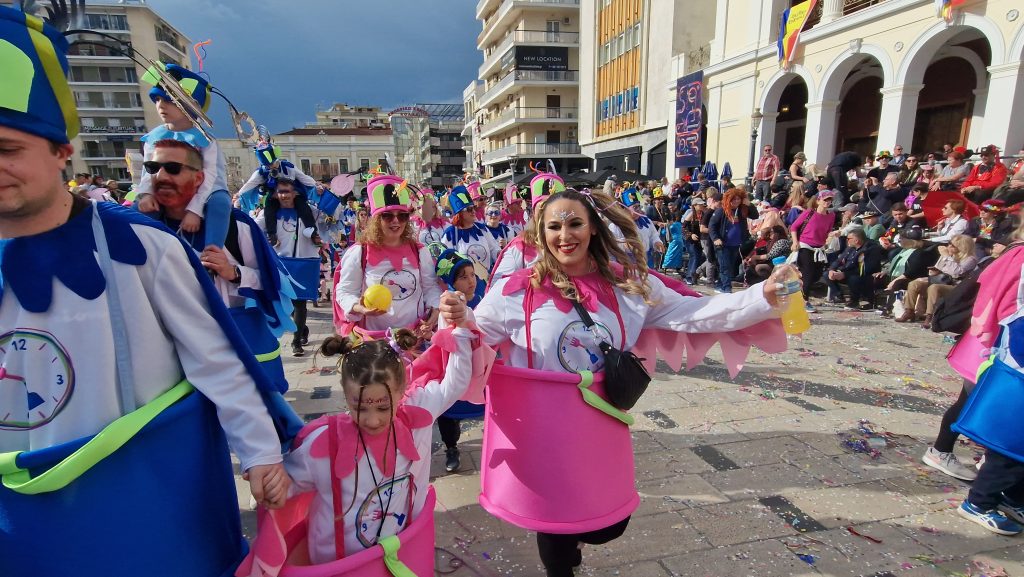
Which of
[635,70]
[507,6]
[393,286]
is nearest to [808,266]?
[393,286]

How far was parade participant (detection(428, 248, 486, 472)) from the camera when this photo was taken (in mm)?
3273

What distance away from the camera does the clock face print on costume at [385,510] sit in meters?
1.85

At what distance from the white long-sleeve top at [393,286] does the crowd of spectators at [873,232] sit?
17.3 ft

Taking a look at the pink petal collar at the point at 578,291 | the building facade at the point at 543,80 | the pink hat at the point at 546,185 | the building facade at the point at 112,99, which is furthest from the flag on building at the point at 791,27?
the building facade at the point at 112,99

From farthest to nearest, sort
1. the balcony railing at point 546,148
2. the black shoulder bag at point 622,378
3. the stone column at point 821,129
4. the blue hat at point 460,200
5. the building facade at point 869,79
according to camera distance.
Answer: the balcony railing at point 546,148 → the stone column at point 821,129 → the building facade at point 869,79 → the blue hat at point 460,200 → the black shoulder bag at point 622,378

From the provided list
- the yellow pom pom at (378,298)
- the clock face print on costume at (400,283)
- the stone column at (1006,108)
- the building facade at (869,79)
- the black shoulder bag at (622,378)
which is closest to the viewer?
the black shoulder bag at (622,378)

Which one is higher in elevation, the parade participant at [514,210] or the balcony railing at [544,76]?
the balcony railing at [544,76]

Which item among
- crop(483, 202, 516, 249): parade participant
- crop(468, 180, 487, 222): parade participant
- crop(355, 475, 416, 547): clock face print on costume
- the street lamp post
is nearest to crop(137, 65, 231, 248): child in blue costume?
crop(355, 475, 416, 547): clock face print on costume

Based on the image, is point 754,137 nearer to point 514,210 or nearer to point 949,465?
point 514,210

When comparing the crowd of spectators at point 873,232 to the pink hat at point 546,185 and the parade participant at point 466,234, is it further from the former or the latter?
the parade participant at point 466,234

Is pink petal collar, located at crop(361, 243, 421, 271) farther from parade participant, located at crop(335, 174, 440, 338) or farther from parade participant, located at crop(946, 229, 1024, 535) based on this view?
parade participant, located at crop(946, 229, 1024, 535)

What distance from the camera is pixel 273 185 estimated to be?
5891mm

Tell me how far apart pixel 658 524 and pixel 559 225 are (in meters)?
1.94

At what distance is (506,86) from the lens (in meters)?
46.9
